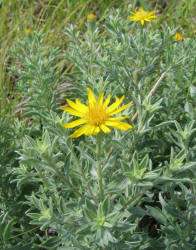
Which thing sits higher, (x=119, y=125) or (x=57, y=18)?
(x=57, y=18)

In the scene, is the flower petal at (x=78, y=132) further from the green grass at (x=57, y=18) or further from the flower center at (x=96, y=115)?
the green grass at (x=57, y=18)

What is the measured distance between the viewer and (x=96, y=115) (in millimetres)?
1589

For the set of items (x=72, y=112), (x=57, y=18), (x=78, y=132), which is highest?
(x=57, y=18)

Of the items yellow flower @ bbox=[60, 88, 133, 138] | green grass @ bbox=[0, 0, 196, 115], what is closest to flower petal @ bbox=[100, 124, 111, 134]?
yellow flower @ bbox=[60, 88, 133, 138]

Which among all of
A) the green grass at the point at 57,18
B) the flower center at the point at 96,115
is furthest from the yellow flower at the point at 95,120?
the green grass at the point at 57,18

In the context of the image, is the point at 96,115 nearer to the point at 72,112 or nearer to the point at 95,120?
the point at 95,120

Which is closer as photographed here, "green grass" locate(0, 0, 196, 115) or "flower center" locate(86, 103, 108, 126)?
"flower center" locate(86, 103, 108, 126)

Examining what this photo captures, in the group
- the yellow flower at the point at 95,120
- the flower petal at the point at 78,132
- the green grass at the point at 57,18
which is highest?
the green grass at the point at 57,18

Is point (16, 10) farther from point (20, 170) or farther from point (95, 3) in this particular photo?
point (20, 170)

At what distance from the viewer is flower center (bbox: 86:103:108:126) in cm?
156

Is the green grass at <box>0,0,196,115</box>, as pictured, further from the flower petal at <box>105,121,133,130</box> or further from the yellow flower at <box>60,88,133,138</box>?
the flower petal at <box>105,121,133,130</box>

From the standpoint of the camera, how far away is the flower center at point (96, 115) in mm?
1561

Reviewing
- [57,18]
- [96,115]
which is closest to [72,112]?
[96,115]

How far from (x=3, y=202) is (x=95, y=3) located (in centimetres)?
382
